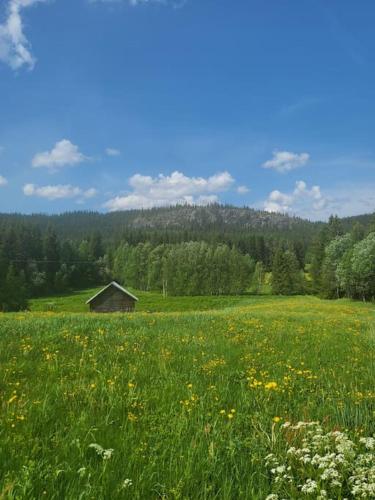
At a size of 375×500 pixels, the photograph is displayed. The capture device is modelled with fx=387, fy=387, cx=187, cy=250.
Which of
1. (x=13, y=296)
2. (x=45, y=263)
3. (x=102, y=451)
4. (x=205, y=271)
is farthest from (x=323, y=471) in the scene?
(x=45, y=263)

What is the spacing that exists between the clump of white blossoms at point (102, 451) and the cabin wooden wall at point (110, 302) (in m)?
52.3

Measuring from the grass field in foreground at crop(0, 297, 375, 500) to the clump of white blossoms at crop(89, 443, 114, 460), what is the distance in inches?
0.8

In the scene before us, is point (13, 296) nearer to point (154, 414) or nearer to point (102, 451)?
point (154, 414)

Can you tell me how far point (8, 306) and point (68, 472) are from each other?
61482 mm

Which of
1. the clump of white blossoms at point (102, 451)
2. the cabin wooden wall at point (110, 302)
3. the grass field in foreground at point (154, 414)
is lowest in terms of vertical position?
the cabin wooden wall at point (110, 302)

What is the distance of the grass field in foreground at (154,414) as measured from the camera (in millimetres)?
3047

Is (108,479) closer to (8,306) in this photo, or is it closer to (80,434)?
(80,434)

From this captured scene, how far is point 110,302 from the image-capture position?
2157 inches

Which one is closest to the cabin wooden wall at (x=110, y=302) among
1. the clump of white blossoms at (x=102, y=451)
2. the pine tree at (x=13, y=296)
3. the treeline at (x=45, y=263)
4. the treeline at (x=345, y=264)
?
the pine tree at (x=13, y=296)

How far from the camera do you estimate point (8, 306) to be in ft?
191

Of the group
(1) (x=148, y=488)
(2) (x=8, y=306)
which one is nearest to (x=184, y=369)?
(1) (x=148, y=488)

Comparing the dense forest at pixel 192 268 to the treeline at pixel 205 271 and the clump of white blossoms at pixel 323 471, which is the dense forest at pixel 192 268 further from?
the clump of white blossoms at pixel 323 471

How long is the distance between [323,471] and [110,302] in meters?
53.3

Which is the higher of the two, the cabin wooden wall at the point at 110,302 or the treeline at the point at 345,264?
the treeline at the point at 345,264
